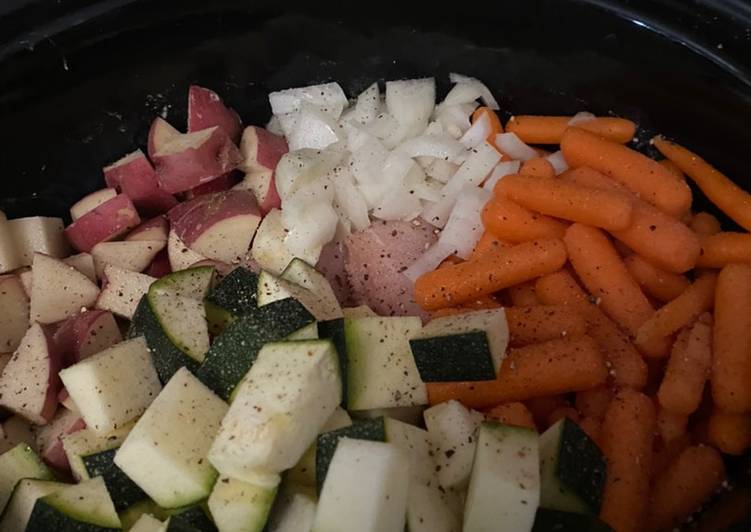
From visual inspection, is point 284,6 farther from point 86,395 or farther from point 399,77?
point 86,395

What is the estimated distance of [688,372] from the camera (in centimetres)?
154

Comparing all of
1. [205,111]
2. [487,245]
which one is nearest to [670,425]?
[487,245]

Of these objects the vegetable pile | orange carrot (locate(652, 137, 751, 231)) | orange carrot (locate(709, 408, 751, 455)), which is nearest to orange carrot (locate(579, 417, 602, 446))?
the vegetable pile

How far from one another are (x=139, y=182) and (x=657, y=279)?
129 centimetres

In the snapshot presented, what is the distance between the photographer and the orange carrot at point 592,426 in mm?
1545

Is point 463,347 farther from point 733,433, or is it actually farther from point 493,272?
point 733,433

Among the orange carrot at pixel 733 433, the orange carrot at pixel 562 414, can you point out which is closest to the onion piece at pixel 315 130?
the orange carrot at pixel 562 414

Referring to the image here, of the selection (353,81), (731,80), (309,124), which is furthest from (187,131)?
(731,80)

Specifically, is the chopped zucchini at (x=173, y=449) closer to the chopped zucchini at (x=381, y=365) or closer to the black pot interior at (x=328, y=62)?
the chopped zucchini at (x=381, y=365)

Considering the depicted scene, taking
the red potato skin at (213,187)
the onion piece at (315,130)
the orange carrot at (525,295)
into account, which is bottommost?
the red potato skin at (213,187)

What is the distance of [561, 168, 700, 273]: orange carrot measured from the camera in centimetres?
165

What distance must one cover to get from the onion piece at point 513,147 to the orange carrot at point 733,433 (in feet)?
2.55

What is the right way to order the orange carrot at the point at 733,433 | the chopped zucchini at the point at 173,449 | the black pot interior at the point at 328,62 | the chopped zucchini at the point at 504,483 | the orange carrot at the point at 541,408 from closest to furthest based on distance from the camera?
the chopped zucchini at the point at 504,483, the chopped zucchini at the point at 173,449, the orange carrot at the point at 733,433, the orange carrot at the point at 541,408, the black pot interior at the point at 328,62

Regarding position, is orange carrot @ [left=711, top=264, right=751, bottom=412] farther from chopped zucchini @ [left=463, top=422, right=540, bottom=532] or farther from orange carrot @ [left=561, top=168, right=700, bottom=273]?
chopped zucchini @ [left=463, top=422, right=540, bottom=532]
